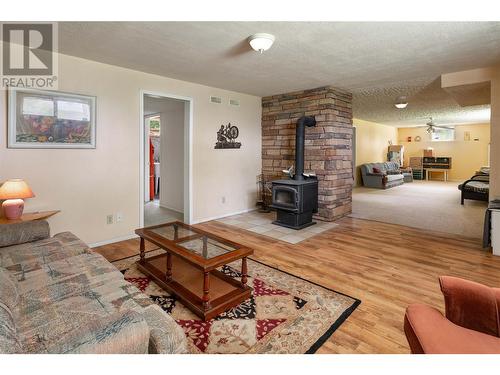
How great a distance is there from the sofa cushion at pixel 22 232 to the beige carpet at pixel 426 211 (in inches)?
188

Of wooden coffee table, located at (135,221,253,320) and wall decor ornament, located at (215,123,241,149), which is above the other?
Result: wall decor ornament, located at (215,123,241,149)

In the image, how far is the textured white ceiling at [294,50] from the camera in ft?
8.31

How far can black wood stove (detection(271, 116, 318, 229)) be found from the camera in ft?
14.4

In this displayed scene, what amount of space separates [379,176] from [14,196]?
940 centimetres

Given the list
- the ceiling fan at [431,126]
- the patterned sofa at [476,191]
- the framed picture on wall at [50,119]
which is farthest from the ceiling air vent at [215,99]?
the ceiling fan at [431,126]

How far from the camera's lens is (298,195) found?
14.2 feet

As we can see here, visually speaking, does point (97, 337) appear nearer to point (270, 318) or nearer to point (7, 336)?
point (7, 336)

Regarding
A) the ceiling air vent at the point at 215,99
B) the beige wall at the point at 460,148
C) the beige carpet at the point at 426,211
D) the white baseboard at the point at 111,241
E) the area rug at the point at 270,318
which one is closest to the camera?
the area rug at the point at 270,318

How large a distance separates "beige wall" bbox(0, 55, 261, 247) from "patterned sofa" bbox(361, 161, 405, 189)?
6516 mm

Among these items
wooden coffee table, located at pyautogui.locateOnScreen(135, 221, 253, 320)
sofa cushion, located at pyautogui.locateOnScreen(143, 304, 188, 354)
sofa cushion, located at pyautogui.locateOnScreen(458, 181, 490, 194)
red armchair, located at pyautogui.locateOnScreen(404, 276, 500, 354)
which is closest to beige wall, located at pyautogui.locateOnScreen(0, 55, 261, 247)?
wooden coffee table, located at pyautogui.locateOnScreen(135, 221, 253, 320)

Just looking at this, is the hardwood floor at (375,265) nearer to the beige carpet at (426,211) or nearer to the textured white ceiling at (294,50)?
the beige carpet at (426,211)

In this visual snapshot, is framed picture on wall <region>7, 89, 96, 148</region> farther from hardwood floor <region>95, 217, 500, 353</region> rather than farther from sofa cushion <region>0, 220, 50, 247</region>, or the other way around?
hardwood floor <region>95, 217, 500, 353</region>
